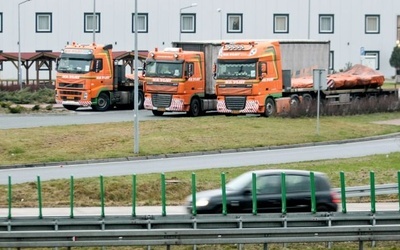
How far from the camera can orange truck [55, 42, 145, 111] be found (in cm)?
5856

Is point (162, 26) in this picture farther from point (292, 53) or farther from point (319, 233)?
point (319, 233)

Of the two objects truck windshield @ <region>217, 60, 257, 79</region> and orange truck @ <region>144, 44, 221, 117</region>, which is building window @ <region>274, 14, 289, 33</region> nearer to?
orange truck @ <region>144, 44, 221, 117</region>

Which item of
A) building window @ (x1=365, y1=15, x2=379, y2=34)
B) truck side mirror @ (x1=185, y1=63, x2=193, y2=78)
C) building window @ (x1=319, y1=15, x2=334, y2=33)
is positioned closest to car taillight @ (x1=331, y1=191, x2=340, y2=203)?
truck side mirror @ (x1=185, y1=63, x2=193, y2=78)

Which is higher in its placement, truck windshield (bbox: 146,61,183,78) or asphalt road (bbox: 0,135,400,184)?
truck windshield (bbox: 146,61,183,78)

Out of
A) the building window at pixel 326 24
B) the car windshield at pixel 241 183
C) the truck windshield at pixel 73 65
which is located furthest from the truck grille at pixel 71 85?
the building window at pixel 326 24

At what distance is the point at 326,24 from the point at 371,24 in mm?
4278

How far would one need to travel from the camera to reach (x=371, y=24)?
96.6 meters

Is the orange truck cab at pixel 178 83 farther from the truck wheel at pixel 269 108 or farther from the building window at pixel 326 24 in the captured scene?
the building window at pixel 326 24

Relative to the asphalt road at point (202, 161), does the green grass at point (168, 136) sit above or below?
above

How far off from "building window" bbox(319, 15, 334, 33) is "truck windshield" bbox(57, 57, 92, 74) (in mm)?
39021

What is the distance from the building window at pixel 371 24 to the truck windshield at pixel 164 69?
43076mm

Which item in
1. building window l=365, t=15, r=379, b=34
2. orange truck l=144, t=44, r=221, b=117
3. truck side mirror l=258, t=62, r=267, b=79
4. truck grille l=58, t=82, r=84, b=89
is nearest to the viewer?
truck side mirror l=258, t=62, r=267, b=79

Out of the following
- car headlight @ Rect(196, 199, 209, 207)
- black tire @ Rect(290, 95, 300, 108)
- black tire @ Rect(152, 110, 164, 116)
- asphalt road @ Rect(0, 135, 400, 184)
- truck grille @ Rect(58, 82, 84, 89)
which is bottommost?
asphalt road @ Rect(0, 135, 400, 184)

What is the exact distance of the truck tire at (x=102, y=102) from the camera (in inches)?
2359
